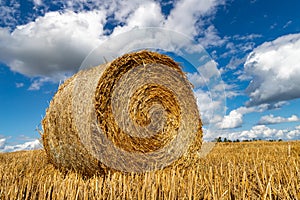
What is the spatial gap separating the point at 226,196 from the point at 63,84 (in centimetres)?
380

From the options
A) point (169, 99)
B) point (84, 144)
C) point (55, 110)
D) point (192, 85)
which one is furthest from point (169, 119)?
point (55, 110)

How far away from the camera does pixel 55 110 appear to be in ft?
16.9

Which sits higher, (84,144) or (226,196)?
(84,144)

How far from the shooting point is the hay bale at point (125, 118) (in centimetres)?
455

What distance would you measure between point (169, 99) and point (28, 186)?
116 inches

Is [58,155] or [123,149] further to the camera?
[58,155]

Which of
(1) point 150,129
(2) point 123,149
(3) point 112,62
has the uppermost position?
(3) point 112,62

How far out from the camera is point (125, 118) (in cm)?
482

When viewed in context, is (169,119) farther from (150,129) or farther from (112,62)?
(112,62)

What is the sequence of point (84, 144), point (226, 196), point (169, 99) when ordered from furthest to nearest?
point (169, 99) → point (84, 144) → point (226, 196)

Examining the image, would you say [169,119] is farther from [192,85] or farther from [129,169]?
A: [129,169]

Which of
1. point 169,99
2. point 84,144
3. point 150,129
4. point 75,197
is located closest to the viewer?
point 75,197

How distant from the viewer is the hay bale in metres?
4.55

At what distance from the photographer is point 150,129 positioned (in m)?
5.13
